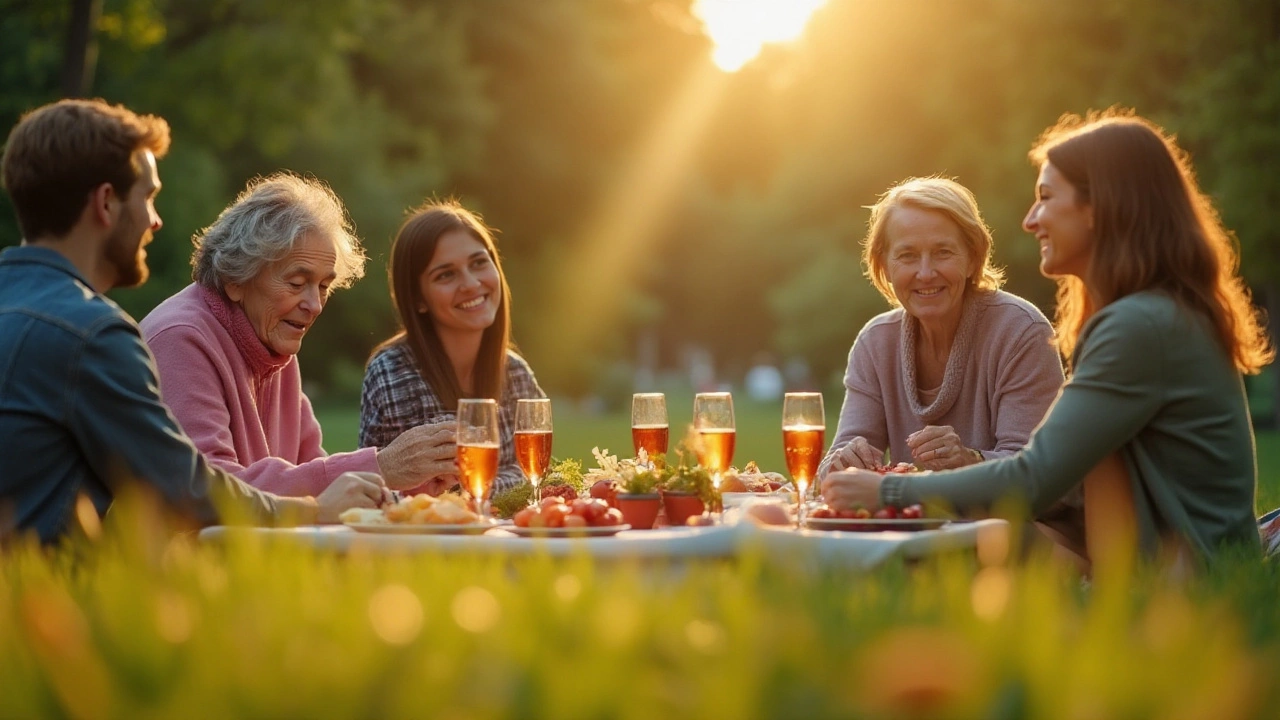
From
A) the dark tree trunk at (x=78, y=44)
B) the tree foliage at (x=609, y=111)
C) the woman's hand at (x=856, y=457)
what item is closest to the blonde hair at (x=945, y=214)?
the woman's hand at (x=856, y=457)

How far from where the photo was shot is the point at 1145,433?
436cm

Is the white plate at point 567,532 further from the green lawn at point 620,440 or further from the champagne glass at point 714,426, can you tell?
the green lawn at point 620,440

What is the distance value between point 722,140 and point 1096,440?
4643cm

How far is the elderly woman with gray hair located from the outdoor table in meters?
1.13

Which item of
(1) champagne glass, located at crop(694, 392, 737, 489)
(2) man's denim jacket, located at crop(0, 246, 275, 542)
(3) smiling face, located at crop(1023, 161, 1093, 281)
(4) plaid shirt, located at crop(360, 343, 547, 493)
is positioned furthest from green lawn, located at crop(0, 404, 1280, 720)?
(4) plaid shirt, located at crop(360, 343, 547, 493)

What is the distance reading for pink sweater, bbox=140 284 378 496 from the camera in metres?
4.98

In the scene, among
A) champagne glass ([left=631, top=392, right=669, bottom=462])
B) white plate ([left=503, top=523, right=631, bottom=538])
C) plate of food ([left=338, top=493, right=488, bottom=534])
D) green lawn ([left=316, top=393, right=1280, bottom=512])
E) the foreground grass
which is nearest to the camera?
the foreground grass

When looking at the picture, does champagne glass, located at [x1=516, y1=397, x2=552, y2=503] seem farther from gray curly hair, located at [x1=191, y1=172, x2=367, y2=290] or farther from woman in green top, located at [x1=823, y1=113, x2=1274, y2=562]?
gray curly hair, located at [x1=191, y1=172, x2=367, y2=290]

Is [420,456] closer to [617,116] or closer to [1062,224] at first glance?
[1062,224]

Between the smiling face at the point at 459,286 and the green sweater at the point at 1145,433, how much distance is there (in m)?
2.84

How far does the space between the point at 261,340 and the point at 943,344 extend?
2769 mm

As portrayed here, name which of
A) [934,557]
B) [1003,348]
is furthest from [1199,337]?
[1003,348]

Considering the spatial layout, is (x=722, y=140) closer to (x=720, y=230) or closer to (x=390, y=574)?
(x=720, y=230)

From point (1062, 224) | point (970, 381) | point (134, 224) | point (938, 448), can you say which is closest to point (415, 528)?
point (134, 224)
